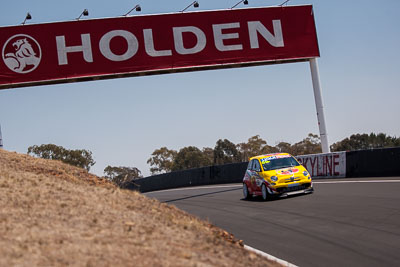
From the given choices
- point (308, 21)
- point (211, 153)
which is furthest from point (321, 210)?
point (211, 153)

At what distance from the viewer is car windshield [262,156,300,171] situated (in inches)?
709

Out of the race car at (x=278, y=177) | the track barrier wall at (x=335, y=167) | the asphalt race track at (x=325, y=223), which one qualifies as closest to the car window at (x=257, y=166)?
the race car at (x=278, y=177)

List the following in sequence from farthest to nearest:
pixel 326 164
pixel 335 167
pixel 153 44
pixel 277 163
Result: pixel 153 44 < pixel 326 164 < pixel 335 167 < pixel 277 163

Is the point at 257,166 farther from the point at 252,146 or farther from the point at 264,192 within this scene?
the point at 252,146

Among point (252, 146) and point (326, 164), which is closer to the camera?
point (326, 164)

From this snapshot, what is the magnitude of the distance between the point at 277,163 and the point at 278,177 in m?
1.10

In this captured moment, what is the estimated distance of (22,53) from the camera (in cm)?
2772

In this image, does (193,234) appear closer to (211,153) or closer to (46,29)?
(46,29)

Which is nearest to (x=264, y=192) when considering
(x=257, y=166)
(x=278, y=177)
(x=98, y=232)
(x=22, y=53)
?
(x=278, y=177)

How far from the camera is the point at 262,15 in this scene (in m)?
29.7

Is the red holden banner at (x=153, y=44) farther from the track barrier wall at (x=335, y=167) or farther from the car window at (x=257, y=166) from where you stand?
the car window at (x=257, y=166)

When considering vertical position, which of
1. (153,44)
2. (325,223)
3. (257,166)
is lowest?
(325,223)

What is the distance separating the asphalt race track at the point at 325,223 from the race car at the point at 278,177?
0.34m

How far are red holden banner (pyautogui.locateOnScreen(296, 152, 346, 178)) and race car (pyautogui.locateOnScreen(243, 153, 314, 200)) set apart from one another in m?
5.64
